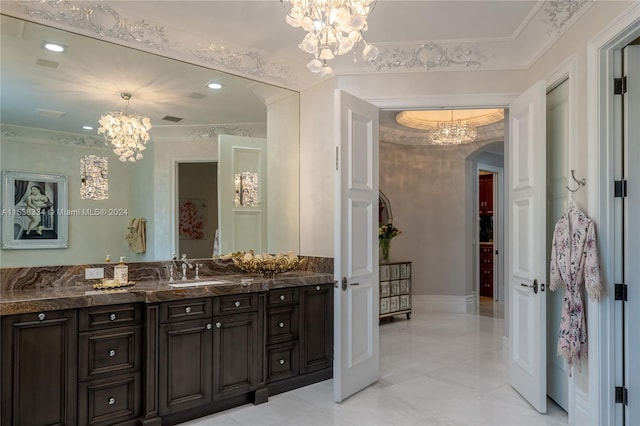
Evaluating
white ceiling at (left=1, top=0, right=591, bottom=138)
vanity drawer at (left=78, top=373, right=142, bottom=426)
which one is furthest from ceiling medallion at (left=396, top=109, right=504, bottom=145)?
vanity drawer at (left=78, top=373, right=142, bottom=426)

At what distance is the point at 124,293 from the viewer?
104 inches

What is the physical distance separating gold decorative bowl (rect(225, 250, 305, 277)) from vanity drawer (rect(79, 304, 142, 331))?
1060mm

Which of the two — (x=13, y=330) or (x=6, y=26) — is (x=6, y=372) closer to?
(x=13, y=330)

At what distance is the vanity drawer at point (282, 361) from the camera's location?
3365 mm

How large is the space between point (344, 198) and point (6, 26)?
2499 mm

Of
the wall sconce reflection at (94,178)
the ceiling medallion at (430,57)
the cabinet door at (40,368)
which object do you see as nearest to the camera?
the cabinet door at (40,368)

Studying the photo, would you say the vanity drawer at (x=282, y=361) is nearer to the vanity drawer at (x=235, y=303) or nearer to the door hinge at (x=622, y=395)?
the vanity drawer at (x=235, y=303)

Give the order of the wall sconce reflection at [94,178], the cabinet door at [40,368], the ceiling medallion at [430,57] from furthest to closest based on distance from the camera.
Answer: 1. the ceiling medallion at [430,57]
2. the wall sconce reflection at [94,178]
3. the cabinet door at [40,368]

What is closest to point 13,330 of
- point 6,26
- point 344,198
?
point 6,26

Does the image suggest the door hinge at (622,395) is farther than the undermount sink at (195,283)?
No

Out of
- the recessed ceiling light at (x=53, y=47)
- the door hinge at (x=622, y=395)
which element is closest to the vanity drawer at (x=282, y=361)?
the door hinge at (x=622, y=395)

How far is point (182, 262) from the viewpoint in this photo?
349cm

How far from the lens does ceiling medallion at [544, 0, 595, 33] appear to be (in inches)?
110

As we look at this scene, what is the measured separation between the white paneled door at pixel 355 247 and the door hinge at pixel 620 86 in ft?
5.61
